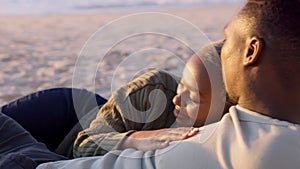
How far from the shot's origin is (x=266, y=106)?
115cm

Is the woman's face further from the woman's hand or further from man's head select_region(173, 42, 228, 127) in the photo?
the woman's hand

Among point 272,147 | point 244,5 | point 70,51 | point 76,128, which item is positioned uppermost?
point 244,5

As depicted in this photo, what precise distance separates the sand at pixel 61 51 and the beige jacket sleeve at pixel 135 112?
3.73 ft

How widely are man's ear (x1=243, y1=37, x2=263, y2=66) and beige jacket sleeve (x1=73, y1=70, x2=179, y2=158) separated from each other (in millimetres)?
584

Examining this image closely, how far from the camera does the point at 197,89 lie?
5.21ft

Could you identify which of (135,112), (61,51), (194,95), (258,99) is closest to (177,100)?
(194,95)

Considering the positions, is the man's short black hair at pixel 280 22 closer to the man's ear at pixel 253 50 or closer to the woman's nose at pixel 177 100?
the man's ear at pixel 253 50

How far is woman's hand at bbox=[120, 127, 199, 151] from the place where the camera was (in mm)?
1304

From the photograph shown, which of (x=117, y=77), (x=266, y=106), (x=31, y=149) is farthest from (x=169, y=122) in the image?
(x=117, y=77)

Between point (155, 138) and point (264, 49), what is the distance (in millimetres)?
406

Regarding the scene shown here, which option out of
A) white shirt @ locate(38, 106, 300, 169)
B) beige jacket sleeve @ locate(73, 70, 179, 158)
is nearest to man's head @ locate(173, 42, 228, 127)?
beige jacket sleeve @ locate(73, 70, 179, 158)

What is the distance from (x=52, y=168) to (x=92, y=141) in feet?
1.21

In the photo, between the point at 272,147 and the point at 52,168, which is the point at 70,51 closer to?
the point at 52,168

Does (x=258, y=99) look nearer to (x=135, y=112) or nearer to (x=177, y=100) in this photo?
(x=177, y=100)
